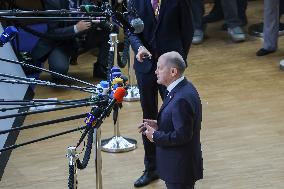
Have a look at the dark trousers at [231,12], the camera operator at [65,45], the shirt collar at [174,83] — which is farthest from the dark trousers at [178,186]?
the dark trousers at [231,12]

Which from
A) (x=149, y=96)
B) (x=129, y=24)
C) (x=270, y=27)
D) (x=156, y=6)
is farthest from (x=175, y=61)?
(x=270, y=27)

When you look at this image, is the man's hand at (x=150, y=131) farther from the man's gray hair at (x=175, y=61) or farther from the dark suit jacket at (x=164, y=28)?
the dark suit jacket at (x=164, y=28)

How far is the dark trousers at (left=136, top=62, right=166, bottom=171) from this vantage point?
5086 mm

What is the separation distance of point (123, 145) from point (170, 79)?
2123 millimetres

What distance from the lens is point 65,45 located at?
827 centimetres

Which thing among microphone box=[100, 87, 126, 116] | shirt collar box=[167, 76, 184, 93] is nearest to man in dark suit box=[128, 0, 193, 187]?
shirt collar box=[167, 76, 184, 93]

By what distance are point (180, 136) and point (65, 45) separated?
4.50m

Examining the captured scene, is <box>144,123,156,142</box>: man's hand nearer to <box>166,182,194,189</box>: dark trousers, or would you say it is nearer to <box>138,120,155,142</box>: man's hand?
<box>138,120,155,142</box>: man's hand

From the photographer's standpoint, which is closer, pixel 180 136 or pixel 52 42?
pixel 180 136

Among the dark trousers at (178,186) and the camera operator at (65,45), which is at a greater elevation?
the dark trousers at (178,186)

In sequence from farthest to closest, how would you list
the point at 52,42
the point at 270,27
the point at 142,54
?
the point at 270,27, the point at 52,42, the point at 142,54

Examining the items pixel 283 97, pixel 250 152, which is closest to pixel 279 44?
pixel 283 97

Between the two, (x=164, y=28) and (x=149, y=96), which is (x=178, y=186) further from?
(x=164, y=28)

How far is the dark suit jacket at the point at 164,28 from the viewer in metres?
4.83
